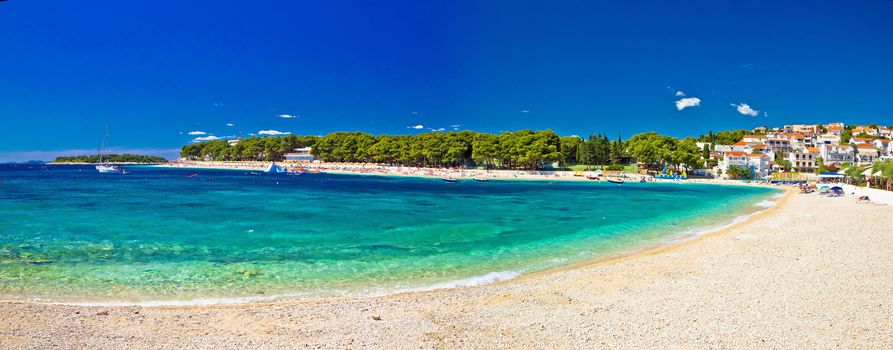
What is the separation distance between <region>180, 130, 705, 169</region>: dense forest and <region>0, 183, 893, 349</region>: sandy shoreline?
80556 mm

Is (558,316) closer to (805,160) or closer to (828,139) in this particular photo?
(805,160)

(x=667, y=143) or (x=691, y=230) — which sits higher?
(x=667, y=143)

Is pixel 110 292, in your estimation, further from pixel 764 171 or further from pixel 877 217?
pixel 764 171

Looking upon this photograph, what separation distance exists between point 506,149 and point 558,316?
9460 cm

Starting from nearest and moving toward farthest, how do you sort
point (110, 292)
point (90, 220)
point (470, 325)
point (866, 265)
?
point (470, 325)
point (110, 292)
point (866, 265)
point (90, 220)

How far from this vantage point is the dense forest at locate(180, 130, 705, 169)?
299 ft

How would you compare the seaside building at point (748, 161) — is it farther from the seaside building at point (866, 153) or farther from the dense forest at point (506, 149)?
the seaside building at point (866, 153)

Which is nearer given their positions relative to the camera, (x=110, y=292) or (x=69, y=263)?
(x=110, y=292)

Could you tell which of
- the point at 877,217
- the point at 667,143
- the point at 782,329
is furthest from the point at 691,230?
the point at 667,143

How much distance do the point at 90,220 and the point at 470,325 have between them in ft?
82.9

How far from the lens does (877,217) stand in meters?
26.1

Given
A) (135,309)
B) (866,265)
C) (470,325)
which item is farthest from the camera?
(866,265)

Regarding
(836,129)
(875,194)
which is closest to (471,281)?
(875,194)

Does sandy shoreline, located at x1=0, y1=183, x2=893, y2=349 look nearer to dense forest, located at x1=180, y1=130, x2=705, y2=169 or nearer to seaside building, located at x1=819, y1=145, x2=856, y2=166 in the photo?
dense forest, located at x1=180, y1=130, x2=705, y2=169
